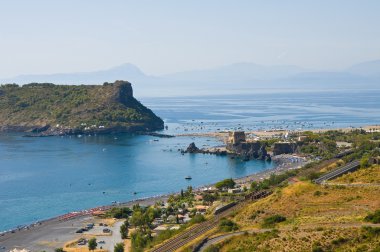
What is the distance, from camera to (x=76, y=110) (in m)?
146

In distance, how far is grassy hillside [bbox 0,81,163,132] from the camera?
137125 mm

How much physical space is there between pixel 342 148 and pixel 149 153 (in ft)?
101

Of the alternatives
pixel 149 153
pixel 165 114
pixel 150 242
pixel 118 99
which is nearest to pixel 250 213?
pixel 150 242

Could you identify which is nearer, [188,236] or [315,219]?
[315,219]

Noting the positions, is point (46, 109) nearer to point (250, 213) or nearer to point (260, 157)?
point (260, 157)

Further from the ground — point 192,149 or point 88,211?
point 192,149

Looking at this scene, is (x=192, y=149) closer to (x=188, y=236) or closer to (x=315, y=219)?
(x=188, y=236)

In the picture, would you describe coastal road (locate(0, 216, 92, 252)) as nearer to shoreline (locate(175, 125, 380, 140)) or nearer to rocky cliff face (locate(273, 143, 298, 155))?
rocky cliff face (locate(273, 143, 298, 155))

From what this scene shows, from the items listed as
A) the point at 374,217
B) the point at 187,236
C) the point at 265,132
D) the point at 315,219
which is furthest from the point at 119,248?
the point at 265,132

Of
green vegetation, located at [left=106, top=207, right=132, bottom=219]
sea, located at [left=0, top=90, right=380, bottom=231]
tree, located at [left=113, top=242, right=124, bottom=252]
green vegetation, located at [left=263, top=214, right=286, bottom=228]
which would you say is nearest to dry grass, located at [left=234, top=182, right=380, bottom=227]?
green vegetation, located at [left=263, top=214, right=286, bottom=228]

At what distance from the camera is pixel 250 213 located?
34.9m

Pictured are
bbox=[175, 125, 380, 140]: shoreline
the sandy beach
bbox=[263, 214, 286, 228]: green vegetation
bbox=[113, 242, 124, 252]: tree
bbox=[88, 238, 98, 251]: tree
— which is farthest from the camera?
bbox=[175, 125, 380, 140]: shoreline

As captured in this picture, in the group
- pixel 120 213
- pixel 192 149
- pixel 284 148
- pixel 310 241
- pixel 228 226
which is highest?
pixel 310 241

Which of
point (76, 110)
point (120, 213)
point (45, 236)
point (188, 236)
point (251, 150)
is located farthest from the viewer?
point (76, 110)
